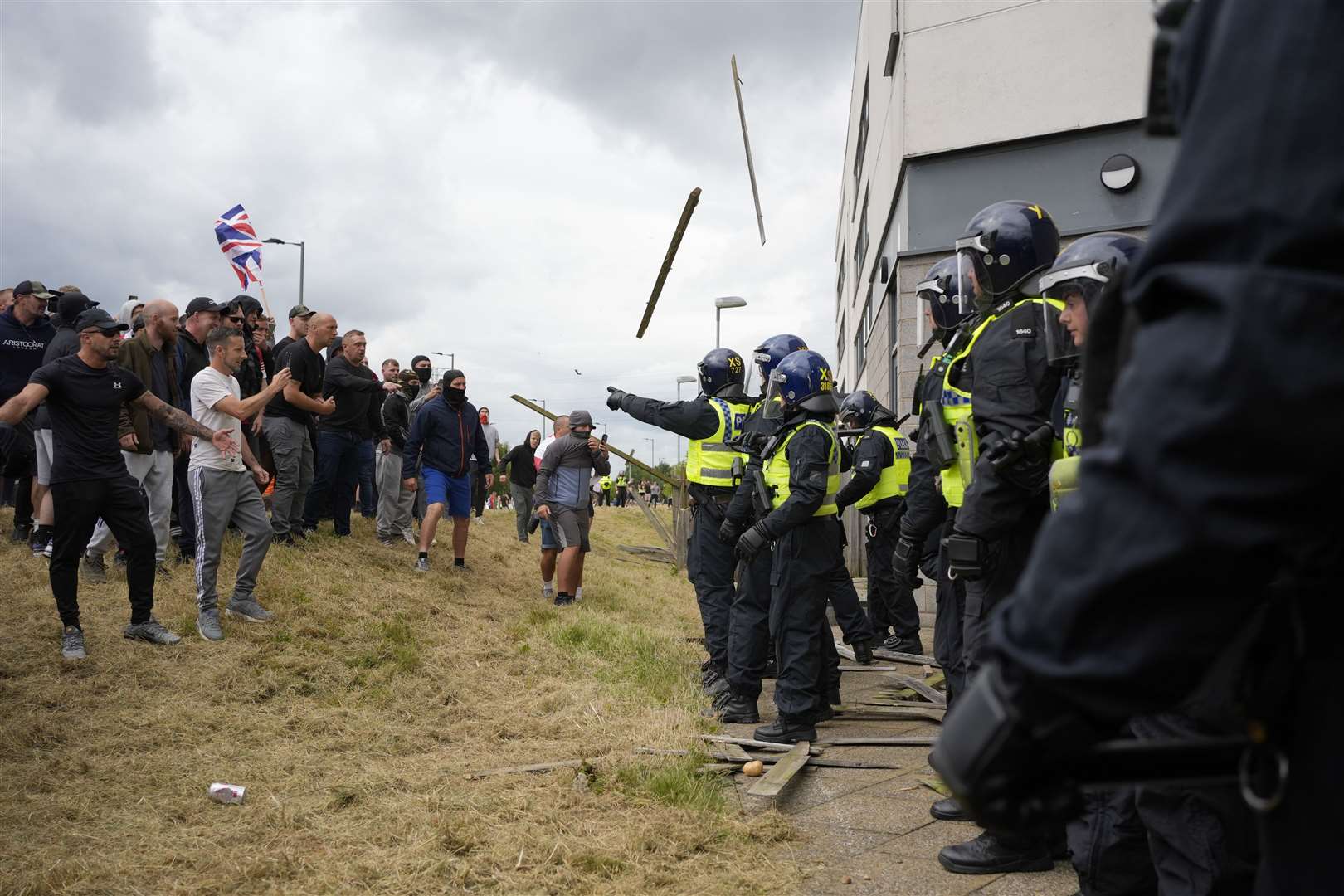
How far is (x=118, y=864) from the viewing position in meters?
4.12

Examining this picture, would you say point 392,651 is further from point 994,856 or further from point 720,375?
point 994,856

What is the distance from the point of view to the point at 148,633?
22.6ft

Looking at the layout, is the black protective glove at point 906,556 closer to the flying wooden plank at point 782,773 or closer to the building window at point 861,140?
the flying wooden plank at point 782,773

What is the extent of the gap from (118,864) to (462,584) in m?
6.64

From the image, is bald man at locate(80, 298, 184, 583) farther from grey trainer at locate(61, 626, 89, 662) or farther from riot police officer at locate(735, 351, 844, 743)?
riot police officer at locate(735, 351, 844, 743)

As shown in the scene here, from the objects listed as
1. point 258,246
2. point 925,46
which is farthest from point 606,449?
point 925,46

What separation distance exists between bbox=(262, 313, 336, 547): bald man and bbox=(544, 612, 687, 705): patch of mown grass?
275 cm

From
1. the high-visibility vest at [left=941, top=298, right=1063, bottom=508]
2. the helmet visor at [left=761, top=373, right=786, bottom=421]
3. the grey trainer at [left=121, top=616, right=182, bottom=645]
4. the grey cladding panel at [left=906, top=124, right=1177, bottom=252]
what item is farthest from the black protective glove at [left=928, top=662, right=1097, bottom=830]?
the grey cladding panel at [left=906, top=124, right=1177, bottom=252]

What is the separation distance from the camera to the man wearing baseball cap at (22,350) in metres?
8.62

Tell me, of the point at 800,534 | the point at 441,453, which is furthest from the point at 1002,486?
the point at 441,453

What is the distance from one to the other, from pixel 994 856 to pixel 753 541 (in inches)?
96.1

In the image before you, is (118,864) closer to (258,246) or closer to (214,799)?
(214,799)

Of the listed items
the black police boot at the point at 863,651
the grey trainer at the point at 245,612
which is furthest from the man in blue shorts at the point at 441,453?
the black police boot at the point at 863,651

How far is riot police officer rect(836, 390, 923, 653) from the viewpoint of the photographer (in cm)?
897
